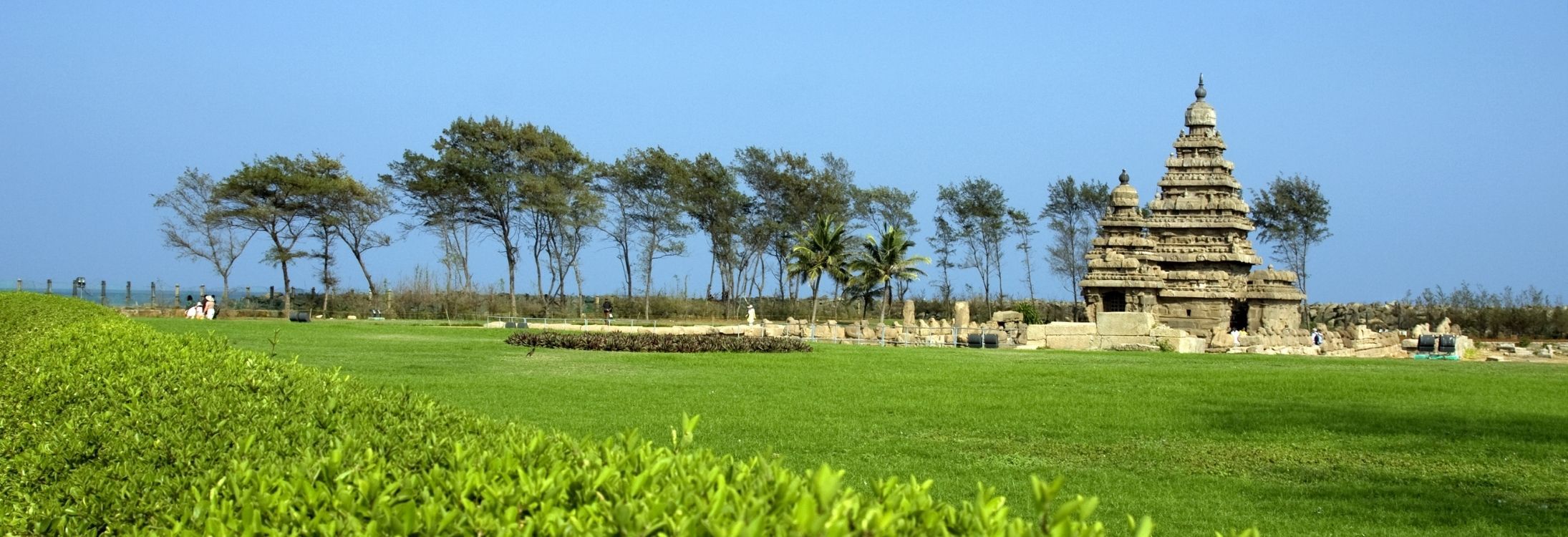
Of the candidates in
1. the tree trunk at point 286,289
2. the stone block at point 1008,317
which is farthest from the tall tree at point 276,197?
the stone block at point 1008,317

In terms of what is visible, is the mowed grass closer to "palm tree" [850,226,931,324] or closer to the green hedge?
the green hedge

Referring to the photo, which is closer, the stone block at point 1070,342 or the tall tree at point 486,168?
the stone block at point 1070,342

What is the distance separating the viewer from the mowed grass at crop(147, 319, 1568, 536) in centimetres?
785

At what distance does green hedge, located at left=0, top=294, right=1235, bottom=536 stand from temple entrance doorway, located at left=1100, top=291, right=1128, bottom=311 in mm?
35428

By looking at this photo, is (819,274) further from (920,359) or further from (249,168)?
(920,359)

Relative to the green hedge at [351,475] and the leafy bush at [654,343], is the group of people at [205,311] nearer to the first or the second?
the leafy bush at [654,343]

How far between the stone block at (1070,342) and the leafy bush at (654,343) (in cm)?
802

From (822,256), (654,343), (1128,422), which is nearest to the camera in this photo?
(1128,422)

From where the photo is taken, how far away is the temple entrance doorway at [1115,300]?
133 ft

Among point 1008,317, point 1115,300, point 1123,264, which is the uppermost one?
point 1123,264

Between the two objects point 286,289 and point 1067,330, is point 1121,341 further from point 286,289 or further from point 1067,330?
point 286,289

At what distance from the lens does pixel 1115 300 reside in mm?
40719

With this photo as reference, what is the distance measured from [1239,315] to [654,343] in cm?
2505

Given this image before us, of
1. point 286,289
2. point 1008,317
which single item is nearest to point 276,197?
point 286,289
